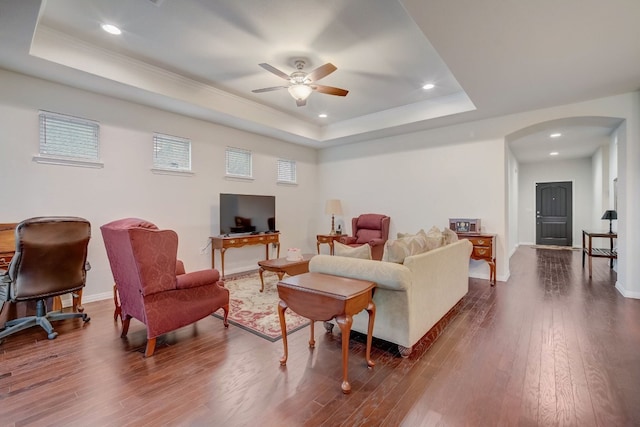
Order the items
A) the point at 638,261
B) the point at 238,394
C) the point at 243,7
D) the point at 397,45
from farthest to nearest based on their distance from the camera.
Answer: the point at 638,261
the point at 397,45
the point at 243,7
the point at 238,394

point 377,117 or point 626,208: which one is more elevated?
point 377,117

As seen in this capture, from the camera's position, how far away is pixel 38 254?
8.96ft

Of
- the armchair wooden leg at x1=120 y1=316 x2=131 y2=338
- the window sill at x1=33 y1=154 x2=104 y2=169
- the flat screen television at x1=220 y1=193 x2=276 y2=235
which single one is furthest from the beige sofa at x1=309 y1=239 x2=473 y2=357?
the window sill at x1=33 y1=154 x2=104 y2=169

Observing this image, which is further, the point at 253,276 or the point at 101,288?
the point at 253,276

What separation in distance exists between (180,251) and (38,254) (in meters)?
2.20

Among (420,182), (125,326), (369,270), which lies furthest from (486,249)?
(125,326)

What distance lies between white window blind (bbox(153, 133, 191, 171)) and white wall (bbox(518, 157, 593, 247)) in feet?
33.2

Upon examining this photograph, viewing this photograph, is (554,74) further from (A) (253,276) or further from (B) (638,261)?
(A) (253,276)

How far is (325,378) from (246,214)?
12.6 feet

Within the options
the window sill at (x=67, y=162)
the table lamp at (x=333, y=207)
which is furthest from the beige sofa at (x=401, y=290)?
the table lamp at (x=333, y=207)

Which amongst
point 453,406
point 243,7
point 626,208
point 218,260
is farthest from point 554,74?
point 218,260

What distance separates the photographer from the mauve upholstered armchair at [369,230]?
237 inches

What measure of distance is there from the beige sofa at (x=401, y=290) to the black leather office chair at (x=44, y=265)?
2.44 meters

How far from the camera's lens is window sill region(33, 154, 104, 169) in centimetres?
359
